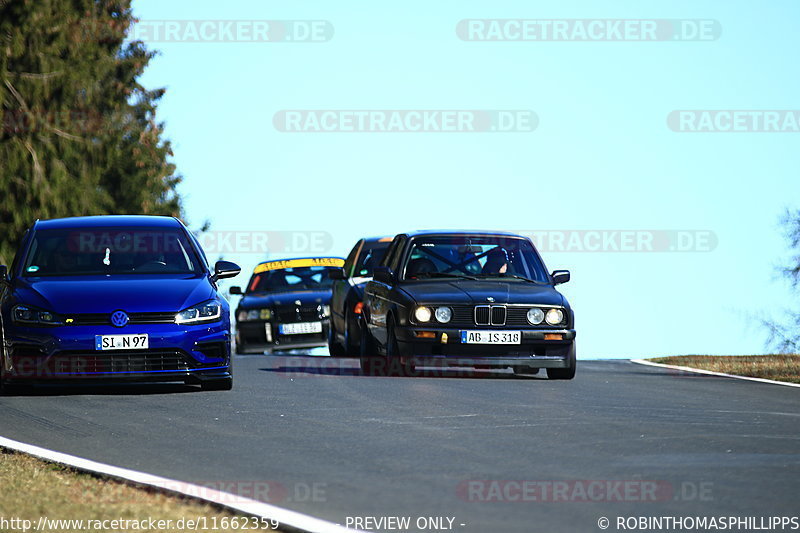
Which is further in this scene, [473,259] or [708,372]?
[708,372]

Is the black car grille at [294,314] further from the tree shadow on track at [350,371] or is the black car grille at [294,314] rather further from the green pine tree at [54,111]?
the green pine tree at [54,111]

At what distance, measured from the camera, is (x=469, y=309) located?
53.0 ft

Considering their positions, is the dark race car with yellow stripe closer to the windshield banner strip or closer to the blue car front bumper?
the windshield banner strip

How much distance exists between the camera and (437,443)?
991 centimetres

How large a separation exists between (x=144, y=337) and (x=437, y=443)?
4.29 meters

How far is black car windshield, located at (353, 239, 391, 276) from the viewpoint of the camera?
21672 millimetres

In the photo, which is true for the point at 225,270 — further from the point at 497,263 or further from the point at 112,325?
the point at 497,263

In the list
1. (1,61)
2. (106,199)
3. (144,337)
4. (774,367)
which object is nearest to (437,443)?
(144,337)

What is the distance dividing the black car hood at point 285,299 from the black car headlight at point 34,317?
1245 cm

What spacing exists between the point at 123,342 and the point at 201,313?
80 cm

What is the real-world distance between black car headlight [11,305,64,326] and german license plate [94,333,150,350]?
0.40 m

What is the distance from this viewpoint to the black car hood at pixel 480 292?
1620 centimetres
